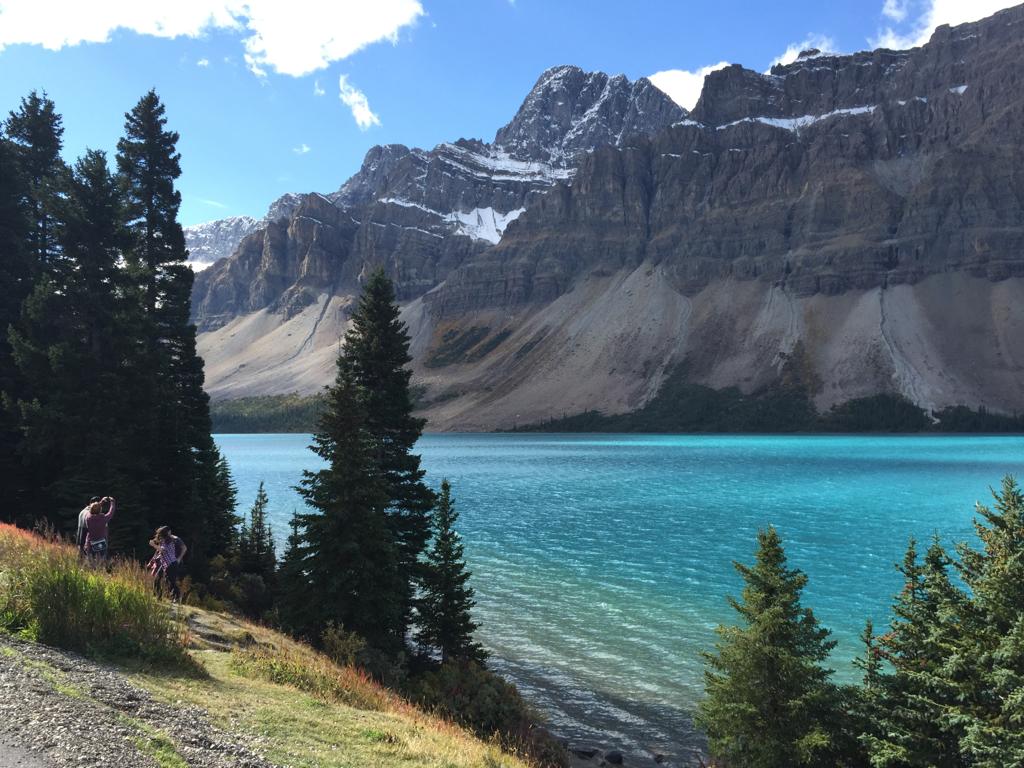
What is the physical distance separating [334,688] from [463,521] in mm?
44151

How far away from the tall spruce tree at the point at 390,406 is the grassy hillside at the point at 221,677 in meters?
12.1

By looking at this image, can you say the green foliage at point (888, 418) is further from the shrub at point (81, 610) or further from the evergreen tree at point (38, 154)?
the shrub at point (81, 610)

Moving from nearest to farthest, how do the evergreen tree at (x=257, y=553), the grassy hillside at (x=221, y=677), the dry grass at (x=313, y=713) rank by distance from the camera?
the dry grass at (x=313, y=713) < the grassy hillside at (x=221, y=677) < the evergreen tree at (x=257, y=553)

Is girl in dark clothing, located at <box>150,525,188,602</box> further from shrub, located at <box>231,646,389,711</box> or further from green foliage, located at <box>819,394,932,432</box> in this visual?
green foliage, located at <box>819,394,932,432</box>

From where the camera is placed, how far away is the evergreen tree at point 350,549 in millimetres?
20188

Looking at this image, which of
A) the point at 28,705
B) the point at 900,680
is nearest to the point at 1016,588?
the point at 900,680

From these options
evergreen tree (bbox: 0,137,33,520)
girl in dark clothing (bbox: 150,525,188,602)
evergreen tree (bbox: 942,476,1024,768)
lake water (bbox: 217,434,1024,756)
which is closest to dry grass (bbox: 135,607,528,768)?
girl in dark clothing (bbox: 150,525,188,602)

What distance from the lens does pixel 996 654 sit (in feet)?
37.7

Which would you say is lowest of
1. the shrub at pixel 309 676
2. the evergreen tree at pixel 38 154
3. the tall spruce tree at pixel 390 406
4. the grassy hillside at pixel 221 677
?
the shrub at pixel 309 676

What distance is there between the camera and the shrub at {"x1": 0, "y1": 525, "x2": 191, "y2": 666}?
1106cm

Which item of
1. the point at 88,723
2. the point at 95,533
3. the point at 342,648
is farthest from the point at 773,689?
the point at 95,533

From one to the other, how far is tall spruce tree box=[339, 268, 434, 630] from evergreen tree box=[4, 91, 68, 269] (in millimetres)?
17515

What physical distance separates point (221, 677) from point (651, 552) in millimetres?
34691

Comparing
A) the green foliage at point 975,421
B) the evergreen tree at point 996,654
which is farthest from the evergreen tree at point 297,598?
the green foliage at point 975,421
